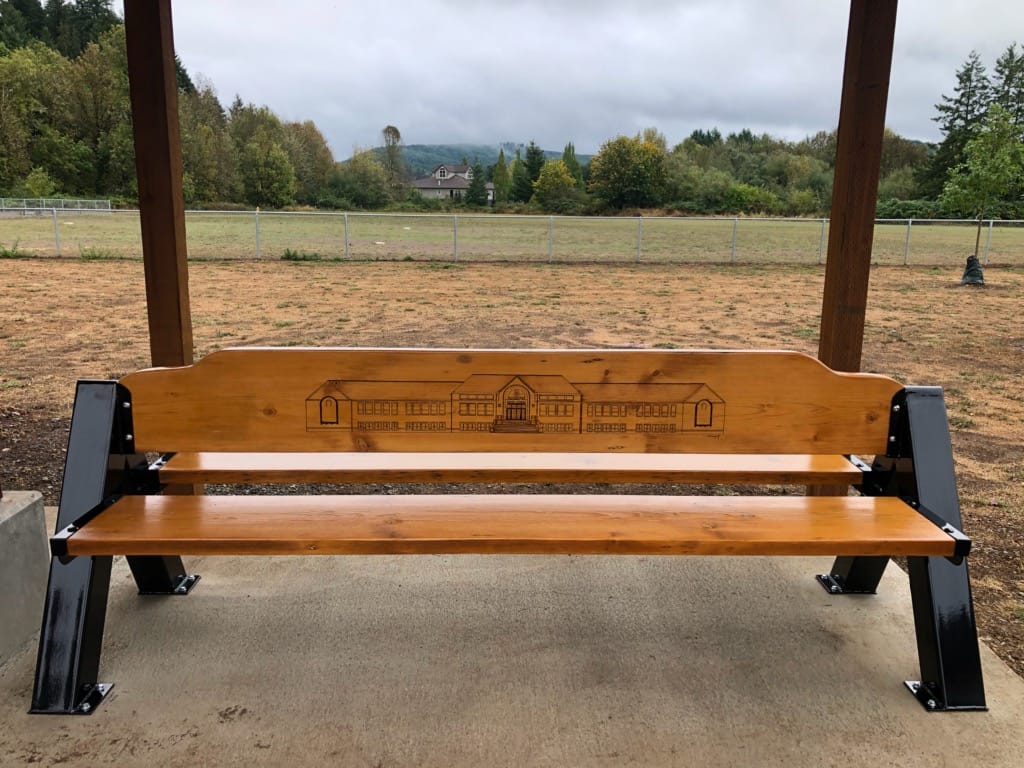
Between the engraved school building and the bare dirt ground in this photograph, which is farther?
the bare dirt ground

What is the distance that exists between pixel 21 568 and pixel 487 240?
24028mm

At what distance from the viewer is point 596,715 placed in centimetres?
208

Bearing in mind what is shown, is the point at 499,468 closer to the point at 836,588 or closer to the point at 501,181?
the point at 836,588

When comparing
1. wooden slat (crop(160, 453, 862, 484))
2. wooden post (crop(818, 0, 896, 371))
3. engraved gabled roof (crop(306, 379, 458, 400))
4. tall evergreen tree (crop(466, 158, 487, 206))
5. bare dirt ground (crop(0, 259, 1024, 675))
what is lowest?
bare dirt ground (crop(0, 259, 1024, 675))

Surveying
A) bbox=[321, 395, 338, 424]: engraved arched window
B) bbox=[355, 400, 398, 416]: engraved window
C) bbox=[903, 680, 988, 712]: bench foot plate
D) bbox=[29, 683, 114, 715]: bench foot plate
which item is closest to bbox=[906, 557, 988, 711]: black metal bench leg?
bbox=[903, 680, 988, 712]: bench foot plate

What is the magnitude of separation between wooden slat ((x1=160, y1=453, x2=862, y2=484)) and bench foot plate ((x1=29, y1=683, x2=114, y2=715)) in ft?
2.03

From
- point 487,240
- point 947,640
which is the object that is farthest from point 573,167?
point 947,640

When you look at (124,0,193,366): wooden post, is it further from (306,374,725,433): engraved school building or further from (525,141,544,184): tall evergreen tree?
(525,141,544,184): tall evergreen tree

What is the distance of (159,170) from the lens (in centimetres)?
282

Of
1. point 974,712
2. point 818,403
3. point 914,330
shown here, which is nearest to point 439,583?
point 818,403

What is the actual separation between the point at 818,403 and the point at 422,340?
6.86 meters

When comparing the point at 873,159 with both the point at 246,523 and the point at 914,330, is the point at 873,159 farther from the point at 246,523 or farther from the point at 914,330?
the point at 914,330

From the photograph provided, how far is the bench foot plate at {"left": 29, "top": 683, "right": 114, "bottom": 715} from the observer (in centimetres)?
204

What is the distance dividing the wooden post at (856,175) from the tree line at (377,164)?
3830 cm
